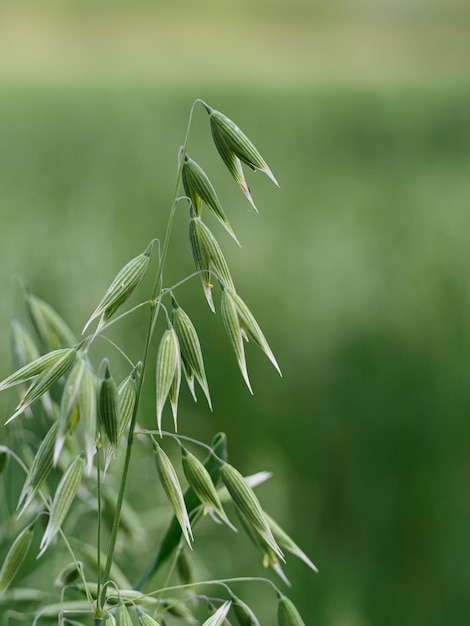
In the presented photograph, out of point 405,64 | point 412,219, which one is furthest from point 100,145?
point 405,64

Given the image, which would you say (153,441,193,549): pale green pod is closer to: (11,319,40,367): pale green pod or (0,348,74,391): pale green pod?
(0,348,74,391): pale green pod

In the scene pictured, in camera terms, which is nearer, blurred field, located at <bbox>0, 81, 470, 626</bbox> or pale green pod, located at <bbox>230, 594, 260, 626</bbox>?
pale green pod, located at <bbox>230, 594, 260, 626</bbox>

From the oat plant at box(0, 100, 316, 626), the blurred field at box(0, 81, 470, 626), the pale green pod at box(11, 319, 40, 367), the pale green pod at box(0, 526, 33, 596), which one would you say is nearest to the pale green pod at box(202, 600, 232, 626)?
the oat plant at box(0, 100, 316, 626)

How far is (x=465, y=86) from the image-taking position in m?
2.27

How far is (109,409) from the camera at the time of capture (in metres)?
0.31

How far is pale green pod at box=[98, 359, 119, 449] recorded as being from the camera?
0.31 m

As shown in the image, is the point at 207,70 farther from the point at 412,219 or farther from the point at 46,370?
the point at 46,370

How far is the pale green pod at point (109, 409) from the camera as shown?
1.02 ft

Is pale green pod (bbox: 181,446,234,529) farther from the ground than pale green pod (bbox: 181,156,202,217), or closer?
closer

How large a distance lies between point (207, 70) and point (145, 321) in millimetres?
2339

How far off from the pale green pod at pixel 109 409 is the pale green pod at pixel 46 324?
0.23 metres

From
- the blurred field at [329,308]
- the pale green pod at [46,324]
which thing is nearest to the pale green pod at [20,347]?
the pale green pod at [46,324]

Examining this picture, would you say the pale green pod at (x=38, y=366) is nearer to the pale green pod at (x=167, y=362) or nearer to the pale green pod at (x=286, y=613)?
the pale green pod at (x=167, y=362)

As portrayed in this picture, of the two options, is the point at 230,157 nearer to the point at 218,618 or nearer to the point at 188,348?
the point at 188,348
